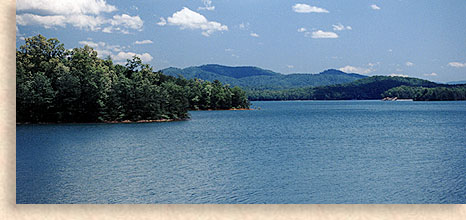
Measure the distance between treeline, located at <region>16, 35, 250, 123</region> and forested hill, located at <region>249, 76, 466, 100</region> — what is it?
7574 cm

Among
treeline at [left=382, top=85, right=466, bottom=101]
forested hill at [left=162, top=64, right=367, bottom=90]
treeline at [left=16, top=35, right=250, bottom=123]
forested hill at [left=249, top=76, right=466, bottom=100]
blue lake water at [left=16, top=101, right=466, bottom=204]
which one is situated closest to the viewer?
blue lake water at [left=16, top=101, right=466, bottom=204]

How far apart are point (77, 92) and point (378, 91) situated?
101 metres

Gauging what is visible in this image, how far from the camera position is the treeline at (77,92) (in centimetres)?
3136

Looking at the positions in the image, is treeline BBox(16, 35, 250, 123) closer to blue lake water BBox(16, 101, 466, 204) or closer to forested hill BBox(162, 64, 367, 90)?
blue lake water BBox(16, 101, 466, 204)

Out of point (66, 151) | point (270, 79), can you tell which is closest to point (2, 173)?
point (66, 151)

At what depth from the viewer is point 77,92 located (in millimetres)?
33188

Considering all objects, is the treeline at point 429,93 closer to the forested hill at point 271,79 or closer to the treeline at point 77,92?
the forested hill at point 271,79

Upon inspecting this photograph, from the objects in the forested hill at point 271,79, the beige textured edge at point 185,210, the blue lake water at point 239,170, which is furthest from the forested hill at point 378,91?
the beige textured edge at point 185,210

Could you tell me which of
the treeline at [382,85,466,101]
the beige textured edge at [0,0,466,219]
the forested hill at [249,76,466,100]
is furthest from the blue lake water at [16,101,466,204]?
the forested hill at [249,76,466,100]

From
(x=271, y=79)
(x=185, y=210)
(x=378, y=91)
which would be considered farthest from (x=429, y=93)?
(x=185, y=210)

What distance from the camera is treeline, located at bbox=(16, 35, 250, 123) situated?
3136 cm

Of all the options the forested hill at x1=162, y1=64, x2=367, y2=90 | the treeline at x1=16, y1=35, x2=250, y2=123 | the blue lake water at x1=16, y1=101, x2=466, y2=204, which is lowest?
the blue lake water at x1=16, y1=101, x2=466, y2=204

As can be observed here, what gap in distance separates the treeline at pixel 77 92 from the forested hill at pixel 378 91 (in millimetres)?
75739

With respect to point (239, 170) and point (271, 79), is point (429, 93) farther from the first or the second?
point (239, 170)
